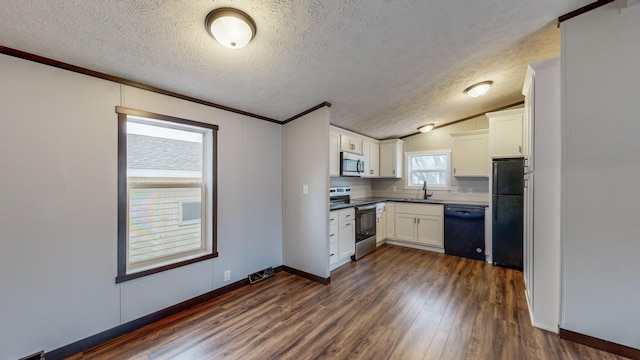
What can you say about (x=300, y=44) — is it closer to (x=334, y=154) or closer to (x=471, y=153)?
(x=334, y=154)

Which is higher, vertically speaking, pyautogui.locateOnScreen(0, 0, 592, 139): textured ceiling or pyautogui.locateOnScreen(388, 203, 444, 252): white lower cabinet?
pyautogui.locateOnScreen(0, 0, 592, 139): textured ceiling

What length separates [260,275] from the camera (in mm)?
3145

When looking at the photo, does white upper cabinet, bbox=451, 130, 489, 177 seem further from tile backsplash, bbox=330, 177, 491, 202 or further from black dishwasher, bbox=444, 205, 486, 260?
black dishwasher, bbox=444, 205, 486, 260

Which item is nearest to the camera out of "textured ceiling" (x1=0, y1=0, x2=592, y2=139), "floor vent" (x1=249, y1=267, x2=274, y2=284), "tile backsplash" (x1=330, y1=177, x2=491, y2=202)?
"textured ceiling" (x1=0, y1=0, x2=592, y2=139)

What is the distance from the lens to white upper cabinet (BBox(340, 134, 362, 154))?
4.05 m

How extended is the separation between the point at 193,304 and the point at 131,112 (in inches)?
77.8

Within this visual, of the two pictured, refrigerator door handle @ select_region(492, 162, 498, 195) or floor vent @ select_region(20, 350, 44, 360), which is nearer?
floor vent @ select_region(20, 350, 44, 360)

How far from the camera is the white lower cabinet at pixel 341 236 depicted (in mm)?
3438

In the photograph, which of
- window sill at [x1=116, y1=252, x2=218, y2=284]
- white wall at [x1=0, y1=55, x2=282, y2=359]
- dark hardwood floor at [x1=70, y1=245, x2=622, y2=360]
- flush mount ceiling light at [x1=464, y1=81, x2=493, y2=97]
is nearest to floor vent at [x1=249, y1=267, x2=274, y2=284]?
dark hardwood floor at [x1=70, y1=245, x2=622, y2=360]

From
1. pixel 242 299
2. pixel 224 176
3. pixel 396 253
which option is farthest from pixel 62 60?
pixel 396 253

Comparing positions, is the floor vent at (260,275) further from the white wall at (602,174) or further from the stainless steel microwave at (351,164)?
the white wall at (602,174)

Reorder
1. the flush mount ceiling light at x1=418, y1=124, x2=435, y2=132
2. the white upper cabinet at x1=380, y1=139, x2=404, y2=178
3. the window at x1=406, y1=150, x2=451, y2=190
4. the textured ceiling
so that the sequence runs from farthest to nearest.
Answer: the white upper cabinet at x1=380, y1=139, x2=404, y2=178, the window at x1=406, y1=150, x2=451, y2=190, the flush mount ceiling light at x1=418, y1=124, x2=435, y2=132, the textured ceiling

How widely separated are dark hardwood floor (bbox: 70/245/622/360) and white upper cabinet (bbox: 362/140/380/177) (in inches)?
87.3

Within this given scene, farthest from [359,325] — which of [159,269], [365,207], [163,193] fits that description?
[163,193]
